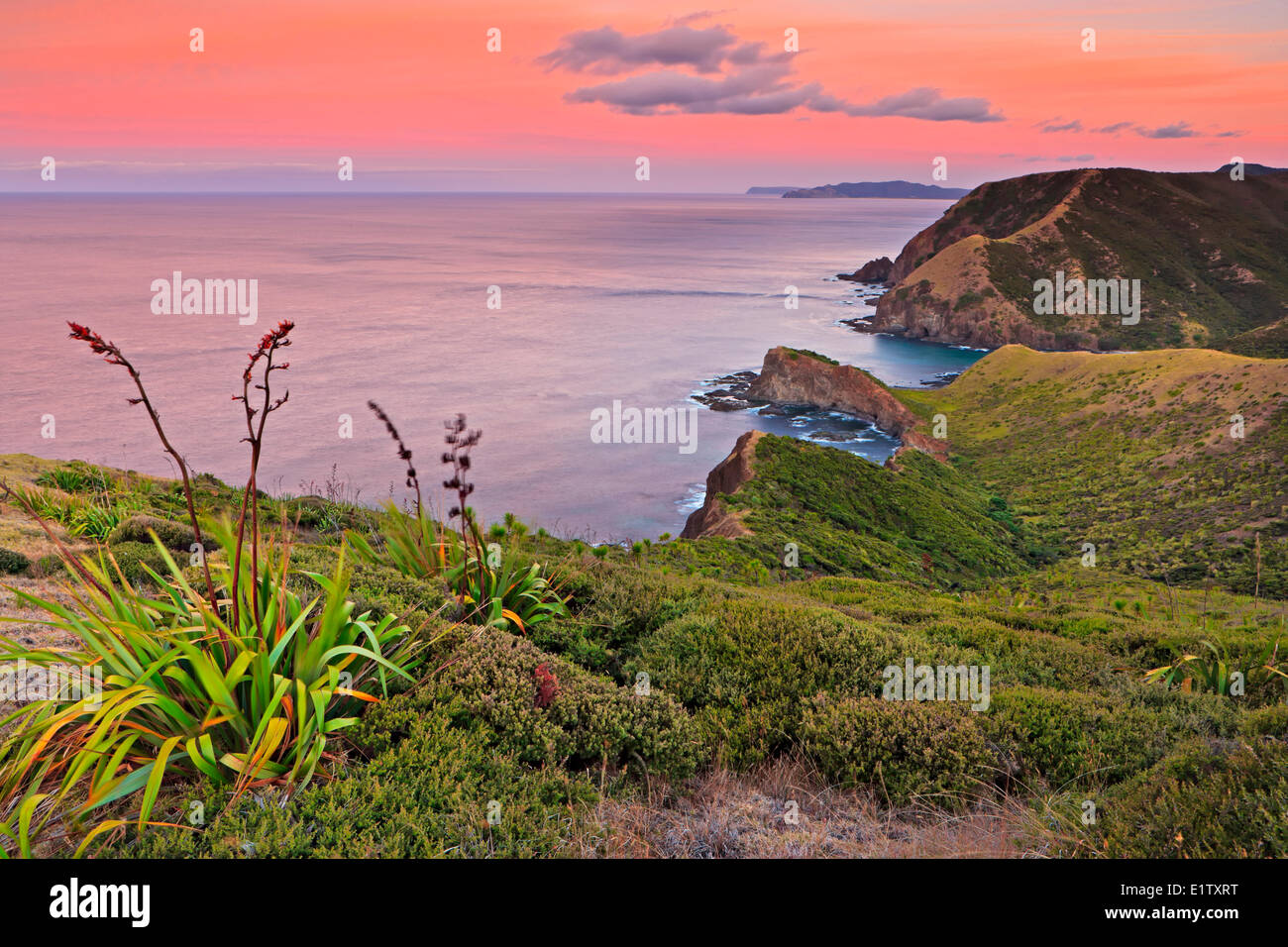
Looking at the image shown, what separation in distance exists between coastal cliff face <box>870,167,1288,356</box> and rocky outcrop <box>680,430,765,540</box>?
91.2 m

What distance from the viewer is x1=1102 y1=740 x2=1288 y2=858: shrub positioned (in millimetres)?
3783

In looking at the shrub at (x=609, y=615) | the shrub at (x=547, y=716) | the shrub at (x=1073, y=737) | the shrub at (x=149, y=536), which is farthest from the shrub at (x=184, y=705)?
the shrub at (x=149, y=536)

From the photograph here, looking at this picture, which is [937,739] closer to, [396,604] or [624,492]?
[396,604]

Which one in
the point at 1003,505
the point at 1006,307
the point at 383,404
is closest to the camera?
the point at 1003,505

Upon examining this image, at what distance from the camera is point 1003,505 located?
2036 inches

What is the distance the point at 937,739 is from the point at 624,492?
5901cm

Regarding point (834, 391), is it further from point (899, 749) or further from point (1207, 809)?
point (1207, 809)

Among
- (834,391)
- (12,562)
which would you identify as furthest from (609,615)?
(834,391)

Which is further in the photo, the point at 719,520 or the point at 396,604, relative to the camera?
the point at 719,520

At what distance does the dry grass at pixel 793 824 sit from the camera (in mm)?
4078

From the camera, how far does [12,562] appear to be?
880 centimetres

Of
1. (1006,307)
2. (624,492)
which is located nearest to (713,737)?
(624,492)

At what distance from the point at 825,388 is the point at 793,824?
85724 mm
